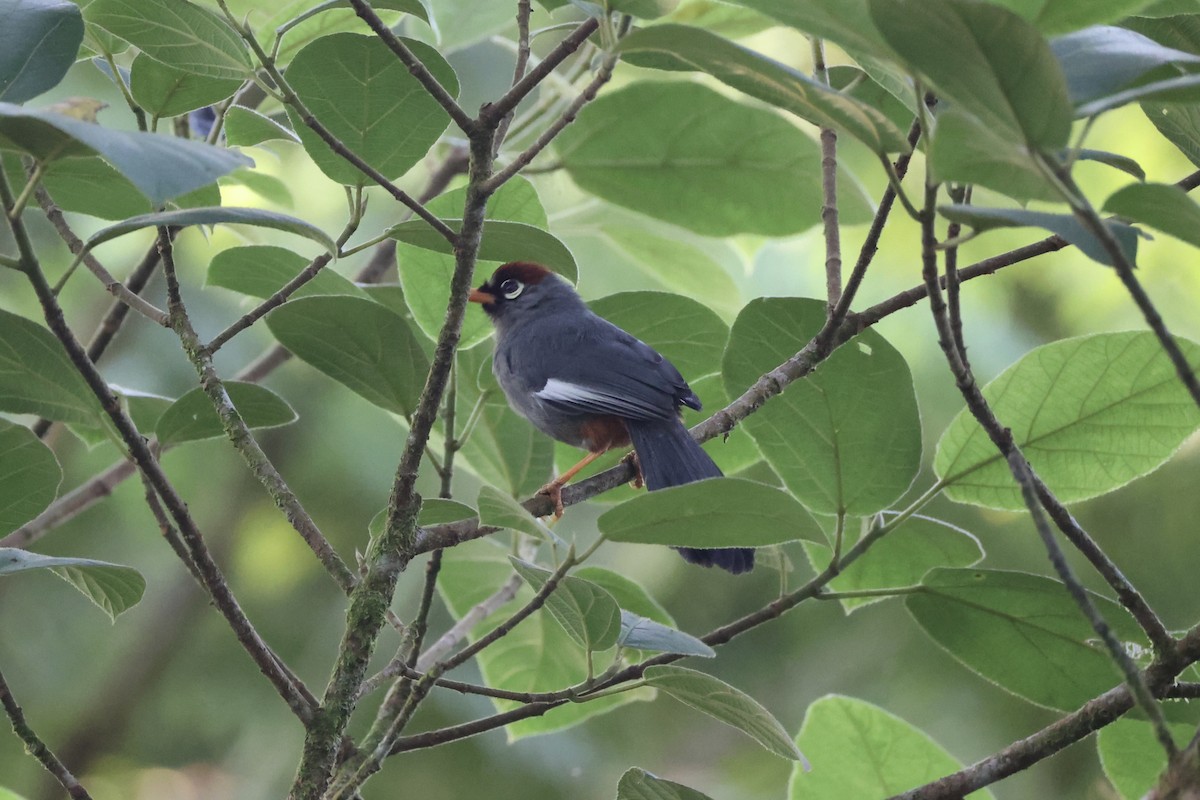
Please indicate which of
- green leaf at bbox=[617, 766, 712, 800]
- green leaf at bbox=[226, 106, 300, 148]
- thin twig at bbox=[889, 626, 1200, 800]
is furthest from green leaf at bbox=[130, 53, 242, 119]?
thin twig at bbox=[889, 626, 1200, 800]

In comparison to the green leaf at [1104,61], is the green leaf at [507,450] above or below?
below

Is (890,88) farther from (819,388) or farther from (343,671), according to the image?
(343,671)

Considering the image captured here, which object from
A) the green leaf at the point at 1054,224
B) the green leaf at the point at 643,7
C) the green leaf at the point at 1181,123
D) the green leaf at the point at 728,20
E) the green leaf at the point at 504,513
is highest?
the green leaf at the point at 728,20

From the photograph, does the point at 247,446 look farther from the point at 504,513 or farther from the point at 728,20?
the point at 728,20

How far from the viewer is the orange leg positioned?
1898mm

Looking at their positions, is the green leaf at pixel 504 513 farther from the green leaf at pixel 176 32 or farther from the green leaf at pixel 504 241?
the green leaf at pixel 176 32

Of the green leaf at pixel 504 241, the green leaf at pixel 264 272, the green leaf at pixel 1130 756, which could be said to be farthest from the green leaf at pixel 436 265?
the green leaf at pixel 1130 756

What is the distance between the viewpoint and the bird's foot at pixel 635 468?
229cm

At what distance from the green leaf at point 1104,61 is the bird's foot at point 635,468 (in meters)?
1.35

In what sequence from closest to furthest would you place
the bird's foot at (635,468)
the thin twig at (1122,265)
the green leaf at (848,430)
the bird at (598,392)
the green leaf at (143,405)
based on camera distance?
the thin twig at (1122,265), the green leaf at (848,430), the green leaf at (143,405), the bird's foot at (635,468), the bird at (598,392)

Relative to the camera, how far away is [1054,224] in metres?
0.91

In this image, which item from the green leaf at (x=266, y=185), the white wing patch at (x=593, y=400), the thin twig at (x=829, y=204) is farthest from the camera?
the white wing patch at (x=593, y=400)

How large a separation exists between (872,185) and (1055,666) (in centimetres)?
347

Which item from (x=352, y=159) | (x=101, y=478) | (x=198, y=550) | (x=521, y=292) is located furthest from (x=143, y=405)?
(x=521, y=292)
